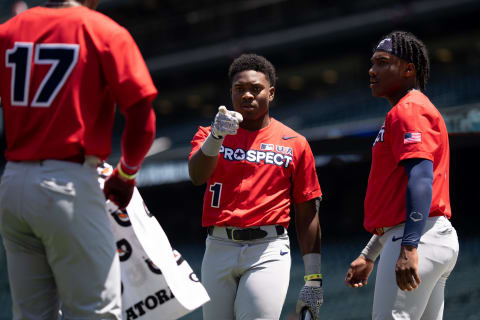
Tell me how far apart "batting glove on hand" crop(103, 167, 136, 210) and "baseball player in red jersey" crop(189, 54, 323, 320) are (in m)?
1.00

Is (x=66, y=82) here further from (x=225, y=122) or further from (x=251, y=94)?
(x=251, y=94)

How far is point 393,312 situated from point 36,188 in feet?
5.63

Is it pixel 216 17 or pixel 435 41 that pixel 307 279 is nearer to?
pixel 435 41

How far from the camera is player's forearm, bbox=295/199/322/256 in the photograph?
14.2 feet

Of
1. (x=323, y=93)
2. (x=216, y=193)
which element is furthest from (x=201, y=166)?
(x=323, y=93)

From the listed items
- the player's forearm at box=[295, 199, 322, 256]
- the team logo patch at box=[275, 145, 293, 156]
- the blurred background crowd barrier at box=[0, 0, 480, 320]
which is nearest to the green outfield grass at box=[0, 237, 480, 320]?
the blurred background crowd barrier at box=[0, 0, 480, 320]

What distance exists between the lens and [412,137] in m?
3.53

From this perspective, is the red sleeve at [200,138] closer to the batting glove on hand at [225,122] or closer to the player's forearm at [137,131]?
the batting glove on hand at [225,122]

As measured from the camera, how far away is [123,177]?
2.99 m

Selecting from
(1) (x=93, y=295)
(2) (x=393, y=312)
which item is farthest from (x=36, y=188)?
(2) (x=393, y=312)

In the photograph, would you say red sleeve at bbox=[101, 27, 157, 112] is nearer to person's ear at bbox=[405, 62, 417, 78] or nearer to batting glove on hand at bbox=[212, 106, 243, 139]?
batting glove on hand at bbox=[212, 106, 243, 139]

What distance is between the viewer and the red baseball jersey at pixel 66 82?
2793 mm

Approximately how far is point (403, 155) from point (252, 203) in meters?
0.99

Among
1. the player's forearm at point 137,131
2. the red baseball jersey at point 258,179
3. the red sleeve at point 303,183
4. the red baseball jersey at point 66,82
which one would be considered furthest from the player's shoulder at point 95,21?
the red sleeve at point 303,183
